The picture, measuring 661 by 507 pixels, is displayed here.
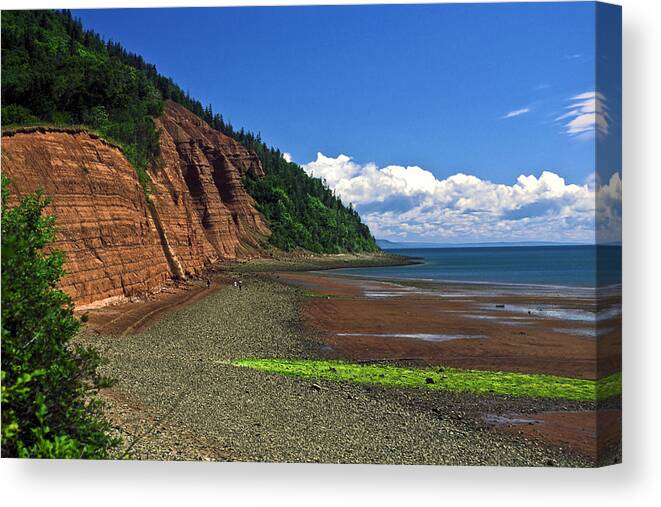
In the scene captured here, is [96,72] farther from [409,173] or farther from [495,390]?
[495,390]

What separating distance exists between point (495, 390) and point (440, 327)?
106 cm

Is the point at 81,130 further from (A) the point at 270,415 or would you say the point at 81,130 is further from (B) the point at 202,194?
(B) the point at 202,194

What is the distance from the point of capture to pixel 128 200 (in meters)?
13.8

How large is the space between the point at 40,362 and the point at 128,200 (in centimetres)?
872

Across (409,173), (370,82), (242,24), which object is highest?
(242,24)

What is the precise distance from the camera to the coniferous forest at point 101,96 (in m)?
8.16

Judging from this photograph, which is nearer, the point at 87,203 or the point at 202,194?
the point at 87,203

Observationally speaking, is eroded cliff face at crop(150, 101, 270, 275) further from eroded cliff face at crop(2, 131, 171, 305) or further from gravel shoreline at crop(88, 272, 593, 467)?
gravel shoreline at crop(88, 272, 593, 467)

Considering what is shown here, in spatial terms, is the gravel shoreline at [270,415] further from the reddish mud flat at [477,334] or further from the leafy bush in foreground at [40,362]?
the leafy bush in foreground at [40,362]

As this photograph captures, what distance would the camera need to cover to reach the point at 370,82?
7668mm

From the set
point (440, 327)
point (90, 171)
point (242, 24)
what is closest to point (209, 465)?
point (440, 327)

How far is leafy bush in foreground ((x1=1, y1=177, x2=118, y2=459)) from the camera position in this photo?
5418 mm

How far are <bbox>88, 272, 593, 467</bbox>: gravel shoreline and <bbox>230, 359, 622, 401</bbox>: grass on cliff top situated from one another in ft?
0.49

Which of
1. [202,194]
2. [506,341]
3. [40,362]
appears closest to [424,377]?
[506,341]
